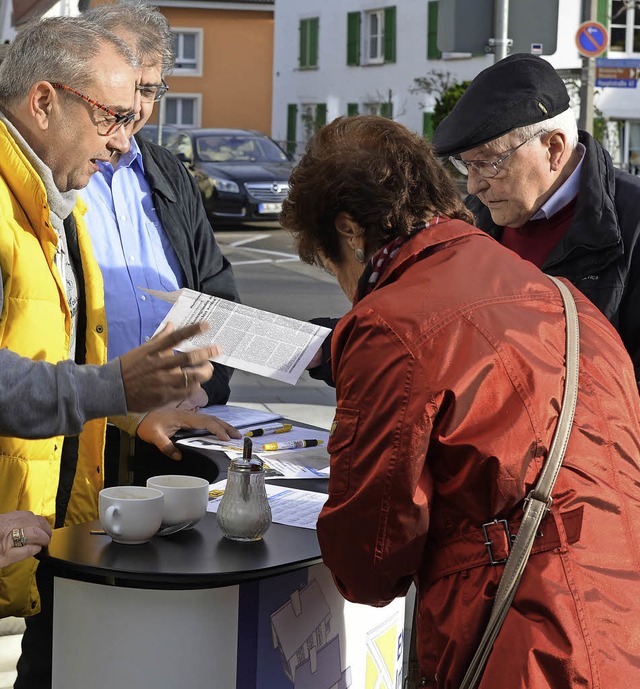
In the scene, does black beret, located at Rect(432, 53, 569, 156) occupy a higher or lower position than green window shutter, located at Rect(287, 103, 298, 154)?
lower

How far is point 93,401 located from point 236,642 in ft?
2.10

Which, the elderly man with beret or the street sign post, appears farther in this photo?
the street sign post

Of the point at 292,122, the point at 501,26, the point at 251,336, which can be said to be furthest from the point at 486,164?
the point at 292,122

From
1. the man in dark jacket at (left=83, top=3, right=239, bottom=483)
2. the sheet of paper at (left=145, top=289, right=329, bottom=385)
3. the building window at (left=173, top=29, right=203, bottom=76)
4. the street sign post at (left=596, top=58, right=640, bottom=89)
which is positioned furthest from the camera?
the building window at (left=173, top=29, right=203, bottom=76)

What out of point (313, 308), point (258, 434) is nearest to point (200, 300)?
point (258, 434)

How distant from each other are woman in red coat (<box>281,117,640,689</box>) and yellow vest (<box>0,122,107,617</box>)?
3.04 ft

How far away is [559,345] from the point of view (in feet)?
7.19

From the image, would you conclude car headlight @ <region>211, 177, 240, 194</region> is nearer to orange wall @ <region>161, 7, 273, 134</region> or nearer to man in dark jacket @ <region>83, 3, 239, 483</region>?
man in dark jacket @ <region>83, 3, 239, 483</region>

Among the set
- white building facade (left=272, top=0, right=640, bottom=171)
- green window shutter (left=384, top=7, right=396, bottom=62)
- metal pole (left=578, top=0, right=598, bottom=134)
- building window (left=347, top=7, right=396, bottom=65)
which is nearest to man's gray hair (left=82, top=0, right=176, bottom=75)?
metal pole (left=578, top=0, right=598, bottom=134)

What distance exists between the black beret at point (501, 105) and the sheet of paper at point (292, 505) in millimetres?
986

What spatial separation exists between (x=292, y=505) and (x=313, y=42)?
32.2m

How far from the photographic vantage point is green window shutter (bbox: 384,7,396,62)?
30.6m

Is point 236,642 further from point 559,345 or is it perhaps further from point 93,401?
point 559,345

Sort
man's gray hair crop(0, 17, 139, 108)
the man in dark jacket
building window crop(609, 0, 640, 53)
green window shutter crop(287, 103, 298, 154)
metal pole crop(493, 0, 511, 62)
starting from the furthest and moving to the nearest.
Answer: green window shutter crop(287, 103, 298, 154) → building window crop(609, 0, 640, 53) → metal pole crop(493, 0, 511, 62) → the man in dark jacket → man's gray hair crop(0, 17, 139, 108)
